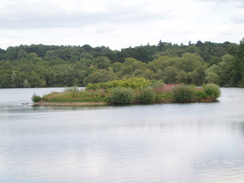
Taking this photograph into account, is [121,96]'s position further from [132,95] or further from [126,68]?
[126,68]

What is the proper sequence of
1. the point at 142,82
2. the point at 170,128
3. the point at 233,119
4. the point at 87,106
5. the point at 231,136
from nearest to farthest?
the point at 231,136 < the point at 170,128 < the point at 233,119 < the point at 87,106 < the point at 142,82

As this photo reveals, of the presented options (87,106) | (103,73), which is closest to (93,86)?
(87,106)

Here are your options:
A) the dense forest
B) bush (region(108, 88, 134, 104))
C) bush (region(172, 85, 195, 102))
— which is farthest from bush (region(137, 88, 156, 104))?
the dense forest

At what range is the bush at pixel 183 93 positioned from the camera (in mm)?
58603

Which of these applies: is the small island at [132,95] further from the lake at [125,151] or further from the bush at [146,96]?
the lake at [125,151]

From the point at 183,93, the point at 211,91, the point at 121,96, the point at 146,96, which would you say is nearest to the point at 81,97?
the point at 121,96

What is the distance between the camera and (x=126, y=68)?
130875mm

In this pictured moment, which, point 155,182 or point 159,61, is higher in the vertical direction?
point 159,61

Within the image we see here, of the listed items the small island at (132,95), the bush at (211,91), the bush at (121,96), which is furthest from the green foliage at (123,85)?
the bush at (211,91)

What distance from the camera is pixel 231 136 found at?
88.7 ft

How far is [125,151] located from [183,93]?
37.0 metres

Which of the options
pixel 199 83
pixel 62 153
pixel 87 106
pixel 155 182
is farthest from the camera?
pixel 199 83

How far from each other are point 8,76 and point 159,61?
45611 millimetres

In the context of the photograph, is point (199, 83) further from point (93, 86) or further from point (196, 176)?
point (196, 176)
